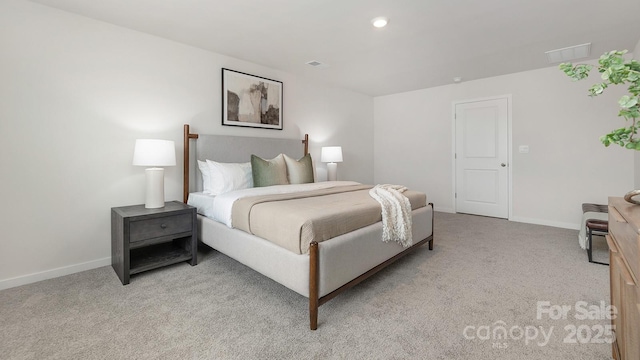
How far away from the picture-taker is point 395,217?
252cm

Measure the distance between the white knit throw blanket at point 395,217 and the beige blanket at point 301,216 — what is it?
→ 77 mm

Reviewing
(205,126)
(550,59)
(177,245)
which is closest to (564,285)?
(550,59)

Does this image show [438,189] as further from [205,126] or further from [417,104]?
[205,126]

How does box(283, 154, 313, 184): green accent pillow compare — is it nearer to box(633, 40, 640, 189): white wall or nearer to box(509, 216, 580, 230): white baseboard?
box(509, 216, 580, 230): white baseboard

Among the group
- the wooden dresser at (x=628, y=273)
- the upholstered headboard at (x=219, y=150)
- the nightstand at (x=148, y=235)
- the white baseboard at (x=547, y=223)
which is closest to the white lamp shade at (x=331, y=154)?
the upholstered headboard at (x=219, y=150)

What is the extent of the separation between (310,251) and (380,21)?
2180 mm

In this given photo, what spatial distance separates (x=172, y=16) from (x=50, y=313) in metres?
2.50

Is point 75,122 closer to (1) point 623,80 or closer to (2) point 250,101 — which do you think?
(2) point 250,101

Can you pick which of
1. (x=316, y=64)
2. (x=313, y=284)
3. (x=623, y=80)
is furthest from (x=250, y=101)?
(x=623, y=80)

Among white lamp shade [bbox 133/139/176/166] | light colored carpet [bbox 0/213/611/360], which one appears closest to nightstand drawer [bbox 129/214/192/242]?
light colored carpet [bbox 0/213/611/360]

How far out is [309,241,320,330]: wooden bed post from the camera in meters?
1.72

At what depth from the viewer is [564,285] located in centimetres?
227

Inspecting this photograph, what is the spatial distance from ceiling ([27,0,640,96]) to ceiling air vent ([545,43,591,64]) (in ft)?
0.29

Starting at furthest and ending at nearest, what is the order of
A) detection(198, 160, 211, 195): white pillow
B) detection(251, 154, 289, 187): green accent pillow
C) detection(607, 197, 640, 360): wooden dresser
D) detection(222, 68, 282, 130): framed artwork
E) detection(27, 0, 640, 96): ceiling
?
detection(222, 68, 282, 130): framed artwork → detection(251, 154, 289, 187): green accent pillow → detection(198, 160, 211, 195): white pillow → detection(27, 0, 640, 96): ceiling → detection(607, 197, 640, 360): wooden dresser
